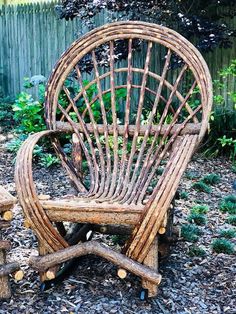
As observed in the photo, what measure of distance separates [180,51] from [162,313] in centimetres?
149

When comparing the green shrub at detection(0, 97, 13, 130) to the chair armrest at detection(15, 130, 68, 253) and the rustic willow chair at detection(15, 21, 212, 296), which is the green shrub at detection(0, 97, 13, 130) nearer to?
the rustic willow chair at detection(15, 21, 212, 296)

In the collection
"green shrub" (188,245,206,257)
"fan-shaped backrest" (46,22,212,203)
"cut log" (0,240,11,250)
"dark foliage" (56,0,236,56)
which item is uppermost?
"dark foliage" (56,0,236,56)

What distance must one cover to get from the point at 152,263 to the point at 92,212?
1.18 ft

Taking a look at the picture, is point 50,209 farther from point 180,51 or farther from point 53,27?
point 53,27

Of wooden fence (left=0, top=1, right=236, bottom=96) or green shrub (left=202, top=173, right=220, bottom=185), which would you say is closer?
green shrub (left=202, top=173, right=220, bottom=185)

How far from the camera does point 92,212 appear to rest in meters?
2.22

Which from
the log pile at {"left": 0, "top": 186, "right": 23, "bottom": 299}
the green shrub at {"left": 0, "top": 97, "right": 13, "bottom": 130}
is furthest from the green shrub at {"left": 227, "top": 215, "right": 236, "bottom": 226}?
the green shrub at {"left": 0, "top": 97, "right": 13, "bottom": 130}

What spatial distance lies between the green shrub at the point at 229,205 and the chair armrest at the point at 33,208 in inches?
61.8

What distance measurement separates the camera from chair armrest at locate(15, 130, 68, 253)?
2232mm

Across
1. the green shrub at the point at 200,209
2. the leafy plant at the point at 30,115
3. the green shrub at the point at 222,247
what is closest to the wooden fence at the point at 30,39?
the leafy plant at the point at 30,115

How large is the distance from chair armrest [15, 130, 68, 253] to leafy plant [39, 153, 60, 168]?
193 cm

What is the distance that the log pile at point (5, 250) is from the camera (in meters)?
2.21

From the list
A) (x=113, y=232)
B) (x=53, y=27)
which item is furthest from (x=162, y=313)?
(x=53, y=27)

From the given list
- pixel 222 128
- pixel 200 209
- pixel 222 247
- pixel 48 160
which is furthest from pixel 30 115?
pixel 222 247
